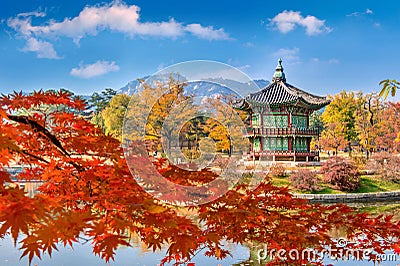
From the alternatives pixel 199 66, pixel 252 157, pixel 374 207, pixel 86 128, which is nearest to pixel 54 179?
pixel 86 128

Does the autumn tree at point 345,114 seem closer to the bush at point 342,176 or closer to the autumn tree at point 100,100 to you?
the bush at point 342,176

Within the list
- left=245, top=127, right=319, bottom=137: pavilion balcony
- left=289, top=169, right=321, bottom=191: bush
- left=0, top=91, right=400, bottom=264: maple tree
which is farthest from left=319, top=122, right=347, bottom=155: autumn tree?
left=0, top=91, right=400, bottom=264: maple tree

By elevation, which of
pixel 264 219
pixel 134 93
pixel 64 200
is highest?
pixel 134 93

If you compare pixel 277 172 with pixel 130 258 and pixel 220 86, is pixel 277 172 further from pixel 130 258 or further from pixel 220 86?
pixel 220 86

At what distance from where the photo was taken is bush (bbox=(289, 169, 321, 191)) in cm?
1465

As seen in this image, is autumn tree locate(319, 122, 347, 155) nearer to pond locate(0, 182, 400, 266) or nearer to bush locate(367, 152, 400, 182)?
bush locate(367, 152, 400, 182)

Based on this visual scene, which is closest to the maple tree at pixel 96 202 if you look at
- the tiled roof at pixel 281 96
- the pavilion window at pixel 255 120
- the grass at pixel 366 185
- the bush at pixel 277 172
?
the grass at pixel 366 185

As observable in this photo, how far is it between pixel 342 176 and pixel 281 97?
6.07m

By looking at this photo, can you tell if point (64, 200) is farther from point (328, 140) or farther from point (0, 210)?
point (328, 140)

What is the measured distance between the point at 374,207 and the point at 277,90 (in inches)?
360

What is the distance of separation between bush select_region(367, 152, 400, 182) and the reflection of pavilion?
11.1 ft

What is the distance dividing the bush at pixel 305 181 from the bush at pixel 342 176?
56 centimetres

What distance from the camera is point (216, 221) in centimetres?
271

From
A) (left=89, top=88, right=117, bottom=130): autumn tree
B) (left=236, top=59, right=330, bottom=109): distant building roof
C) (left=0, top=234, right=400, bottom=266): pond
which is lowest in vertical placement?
(left=0, top=234, right=400, bottom=266): pond
